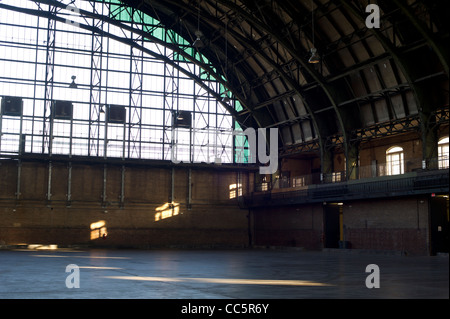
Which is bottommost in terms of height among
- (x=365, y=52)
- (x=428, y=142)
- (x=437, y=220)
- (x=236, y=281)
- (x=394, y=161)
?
(x=236, y=281)

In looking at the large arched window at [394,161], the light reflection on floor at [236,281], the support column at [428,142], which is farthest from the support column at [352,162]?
the light reflection on floor at [236,281]

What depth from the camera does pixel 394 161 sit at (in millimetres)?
46344

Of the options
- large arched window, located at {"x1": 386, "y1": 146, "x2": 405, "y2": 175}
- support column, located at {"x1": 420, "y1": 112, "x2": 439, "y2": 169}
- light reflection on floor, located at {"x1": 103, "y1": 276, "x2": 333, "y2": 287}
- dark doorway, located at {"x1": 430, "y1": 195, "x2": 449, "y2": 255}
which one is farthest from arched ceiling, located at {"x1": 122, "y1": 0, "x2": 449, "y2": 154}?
light reflection on floor, located at {"x1": 103, "y1": 276, "x2": 333, "y2": 287}

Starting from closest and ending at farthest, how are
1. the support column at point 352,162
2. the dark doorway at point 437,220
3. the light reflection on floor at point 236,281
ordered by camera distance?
the light reflection on floor at point 236,281 < the dark doorway at point 437,220 < the support column at point 352,162

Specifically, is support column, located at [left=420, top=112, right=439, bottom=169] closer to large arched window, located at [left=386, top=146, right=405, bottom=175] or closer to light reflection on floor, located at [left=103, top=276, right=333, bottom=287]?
large arched window, located at [left=386, top=146, right=405, bottom=175]

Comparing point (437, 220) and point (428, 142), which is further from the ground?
point (428, 142)

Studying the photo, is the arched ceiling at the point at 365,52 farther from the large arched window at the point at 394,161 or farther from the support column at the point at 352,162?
the large arched window at the point at 394,161

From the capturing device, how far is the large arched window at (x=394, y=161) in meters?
44.0

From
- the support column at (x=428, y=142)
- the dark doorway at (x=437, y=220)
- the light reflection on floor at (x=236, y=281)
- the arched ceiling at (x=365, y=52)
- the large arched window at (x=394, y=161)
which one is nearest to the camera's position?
the light reflection on floor at (x=236, y=281)

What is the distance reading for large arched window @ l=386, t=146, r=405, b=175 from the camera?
44031 mm

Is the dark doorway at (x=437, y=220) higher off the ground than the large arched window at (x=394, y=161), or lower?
lower

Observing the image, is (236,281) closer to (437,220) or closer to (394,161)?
(437,220)

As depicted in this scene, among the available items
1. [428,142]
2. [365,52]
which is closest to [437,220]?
[428,142]
